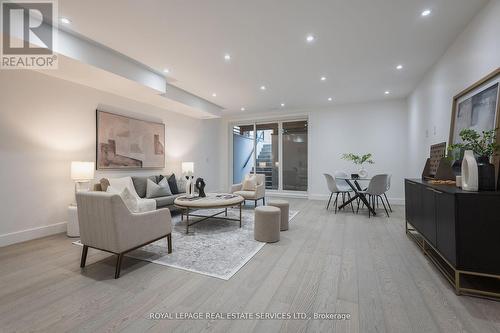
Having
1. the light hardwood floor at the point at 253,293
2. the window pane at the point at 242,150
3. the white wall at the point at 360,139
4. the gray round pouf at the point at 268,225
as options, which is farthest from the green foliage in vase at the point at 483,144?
the window pane at the point at 242,150

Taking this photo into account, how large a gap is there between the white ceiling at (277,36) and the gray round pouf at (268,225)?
2.48 m

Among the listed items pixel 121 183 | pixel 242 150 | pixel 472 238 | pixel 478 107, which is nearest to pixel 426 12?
pixel 478 107

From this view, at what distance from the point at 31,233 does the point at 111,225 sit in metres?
2.34

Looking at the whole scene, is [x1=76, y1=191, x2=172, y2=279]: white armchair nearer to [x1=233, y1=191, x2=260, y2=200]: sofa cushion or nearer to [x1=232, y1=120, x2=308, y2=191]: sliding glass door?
[x1=233, y1=191, x2=260, y2=200]: sofa cushion

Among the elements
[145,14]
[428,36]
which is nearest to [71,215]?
[145,14]

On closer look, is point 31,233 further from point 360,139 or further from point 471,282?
point 360,139

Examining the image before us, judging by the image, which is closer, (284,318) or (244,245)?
(284,318)

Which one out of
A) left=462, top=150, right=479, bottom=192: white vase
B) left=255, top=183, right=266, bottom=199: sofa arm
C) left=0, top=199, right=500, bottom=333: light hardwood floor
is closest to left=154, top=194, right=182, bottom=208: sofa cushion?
left=0, top=199, right=500, bottom=333: light hardwood floor

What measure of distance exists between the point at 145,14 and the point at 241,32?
119cm

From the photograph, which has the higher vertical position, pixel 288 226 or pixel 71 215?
pixel 71 215

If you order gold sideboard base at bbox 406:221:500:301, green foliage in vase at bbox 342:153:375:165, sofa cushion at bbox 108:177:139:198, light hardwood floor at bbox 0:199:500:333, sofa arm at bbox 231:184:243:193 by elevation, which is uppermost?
green foliage in vase at bbox 342:153:375:165

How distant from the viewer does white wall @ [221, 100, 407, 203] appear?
20.1 ft

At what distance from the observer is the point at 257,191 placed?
5.26 meters

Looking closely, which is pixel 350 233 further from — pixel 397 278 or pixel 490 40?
pixel 490 40
